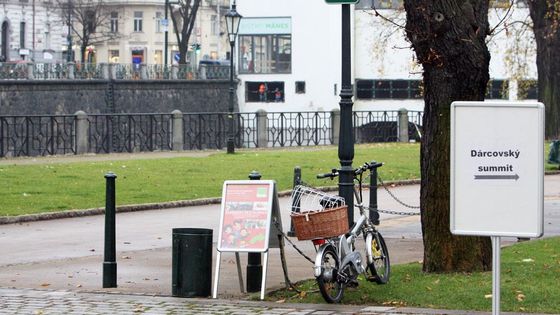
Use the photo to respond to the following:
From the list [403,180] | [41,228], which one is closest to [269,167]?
[403,180]

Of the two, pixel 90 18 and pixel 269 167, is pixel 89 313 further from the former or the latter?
pixel 90 18

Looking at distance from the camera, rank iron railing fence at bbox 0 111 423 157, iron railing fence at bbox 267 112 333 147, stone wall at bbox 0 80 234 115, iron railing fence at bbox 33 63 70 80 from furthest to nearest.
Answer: iron railing fence at bbox 33 63 70 80, stone wall at bbox 0 80 234 115, iron railing fence at bbox 267 112 333 147, iron railing fence at bbox 0 111 423 157

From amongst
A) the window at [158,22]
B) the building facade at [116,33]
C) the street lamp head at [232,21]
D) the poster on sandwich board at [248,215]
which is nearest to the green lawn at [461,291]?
the poster on sandwich board at [248,215]

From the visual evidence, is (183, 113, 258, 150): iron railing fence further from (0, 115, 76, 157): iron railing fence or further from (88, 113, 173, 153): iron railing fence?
(0, 115, 76, 157): iron railing fence

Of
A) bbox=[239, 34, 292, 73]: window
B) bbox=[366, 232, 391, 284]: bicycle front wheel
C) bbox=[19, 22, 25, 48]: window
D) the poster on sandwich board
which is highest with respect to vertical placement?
bbox=[19, 22, 25, 48]: window

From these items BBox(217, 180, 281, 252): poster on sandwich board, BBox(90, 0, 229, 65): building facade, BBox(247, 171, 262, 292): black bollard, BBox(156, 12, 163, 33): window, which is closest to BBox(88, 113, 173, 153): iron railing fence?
BBox(247, 171, 262, 292): black bollard

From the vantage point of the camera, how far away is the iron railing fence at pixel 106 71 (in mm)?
65062

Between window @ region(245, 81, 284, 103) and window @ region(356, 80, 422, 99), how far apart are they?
14.4ft

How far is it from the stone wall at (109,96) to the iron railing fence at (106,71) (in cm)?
63

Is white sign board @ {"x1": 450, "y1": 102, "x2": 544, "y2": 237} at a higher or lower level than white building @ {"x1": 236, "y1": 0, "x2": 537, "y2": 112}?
lower

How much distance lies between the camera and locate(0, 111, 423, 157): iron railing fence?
152 feet

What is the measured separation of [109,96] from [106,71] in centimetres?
148

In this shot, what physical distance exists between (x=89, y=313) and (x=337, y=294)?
2264 millimetres

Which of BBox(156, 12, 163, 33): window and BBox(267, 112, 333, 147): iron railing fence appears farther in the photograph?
BBox(156, 12, 163, 33): window
